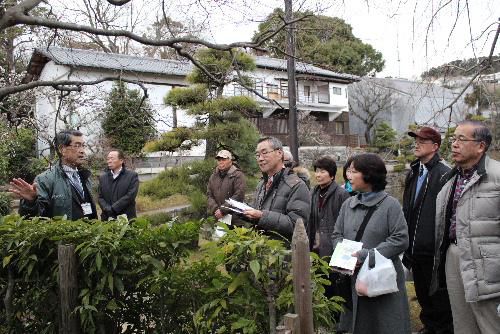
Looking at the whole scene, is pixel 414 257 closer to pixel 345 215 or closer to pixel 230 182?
pixel 345 215

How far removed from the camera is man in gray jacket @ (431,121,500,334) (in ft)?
9.06

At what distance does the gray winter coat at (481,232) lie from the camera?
2.74 meters

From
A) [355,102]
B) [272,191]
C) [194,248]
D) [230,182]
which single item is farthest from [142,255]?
[355,102]

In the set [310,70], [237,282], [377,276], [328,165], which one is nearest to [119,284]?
[237,282]

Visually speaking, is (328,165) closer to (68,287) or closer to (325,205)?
(325,205)

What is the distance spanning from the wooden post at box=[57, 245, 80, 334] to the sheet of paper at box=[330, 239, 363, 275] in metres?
1.63

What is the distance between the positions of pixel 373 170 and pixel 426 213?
1058 millimetres

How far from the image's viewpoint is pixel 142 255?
2664mm

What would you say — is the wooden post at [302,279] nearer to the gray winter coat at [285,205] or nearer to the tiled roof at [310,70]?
the gray winter coat at [285,205]

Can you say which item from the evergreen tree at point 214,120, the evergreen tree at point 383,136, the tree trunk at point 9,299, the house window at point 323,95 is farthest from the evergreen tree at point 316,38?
the house window at point 323,95

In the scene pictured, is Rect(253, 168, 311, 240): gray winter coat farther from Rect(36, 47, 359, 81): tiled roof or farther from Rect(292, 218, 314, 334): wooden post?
Rect(36, 47, 359, 81): tiled roof

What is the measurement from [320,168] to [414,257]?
1.15 metres

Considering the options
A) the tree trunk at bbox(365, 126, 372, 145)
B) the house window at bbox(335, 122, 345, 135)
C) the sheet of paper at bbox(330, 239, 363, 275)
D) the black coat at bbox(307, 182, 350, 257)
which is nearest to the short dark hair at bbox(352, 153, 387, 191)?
the sheet of paper at bbox(330, 239, 363, 275)

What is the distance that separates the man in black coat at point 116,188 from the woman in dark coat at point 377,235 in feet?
9.86
